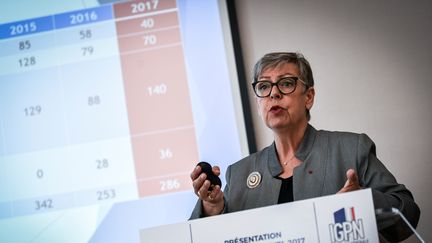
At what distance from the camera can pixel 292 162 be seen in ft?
6.48

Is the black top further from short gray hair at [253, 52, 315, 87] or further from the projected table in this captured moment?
the projected table

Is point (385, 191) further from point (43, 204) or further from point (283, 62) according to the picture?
point (43, 204)

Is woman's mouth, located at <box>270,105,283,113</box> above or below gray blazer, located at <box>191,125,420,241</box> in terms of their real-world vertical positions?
above

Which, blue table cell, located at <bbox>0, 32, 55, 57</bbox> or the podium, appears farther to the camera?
blue table cell, located at <bbox>0, 32, 55, 57</bbox>

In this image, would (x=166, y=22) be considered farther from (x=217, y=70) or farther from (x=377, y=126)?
(x=377, y=126)

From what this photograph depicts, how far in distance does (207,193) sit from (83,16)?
158cm

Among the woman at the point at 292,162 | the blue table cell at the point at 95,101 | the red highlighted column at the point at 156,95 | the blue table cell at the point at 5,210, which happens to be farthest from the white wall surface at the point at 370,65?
the blue table cell at the point at 5,210

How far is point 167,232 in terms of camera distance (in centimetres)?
153

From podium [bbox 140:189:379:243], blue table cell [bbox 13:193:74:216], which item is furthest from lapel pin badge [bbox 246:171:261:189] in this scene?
blue table cell [bbox 13:193:74:216]

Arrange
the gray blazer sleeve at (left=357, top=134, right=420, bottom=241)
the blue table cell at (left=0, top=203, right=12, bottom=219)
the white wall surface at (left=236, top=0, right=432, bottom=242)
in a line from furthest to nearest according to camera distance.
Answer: the blue table cell at (left=0, top=203, right=12, bottom=219), the white wall surface at (left=236, top=0, right=432, bottom=242), the gray blazer sleeve at (left=357, top=134, right=420, bottom=241)

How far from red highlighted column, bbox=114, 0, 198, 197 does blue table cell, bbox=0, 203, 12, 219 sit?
67 cm

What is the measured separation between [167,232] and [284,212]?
0.31 metres

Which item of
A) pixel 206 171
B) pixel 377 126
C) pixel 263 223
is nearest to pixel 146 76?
pixel 377 126

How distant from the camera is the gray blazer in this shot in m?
1.76
